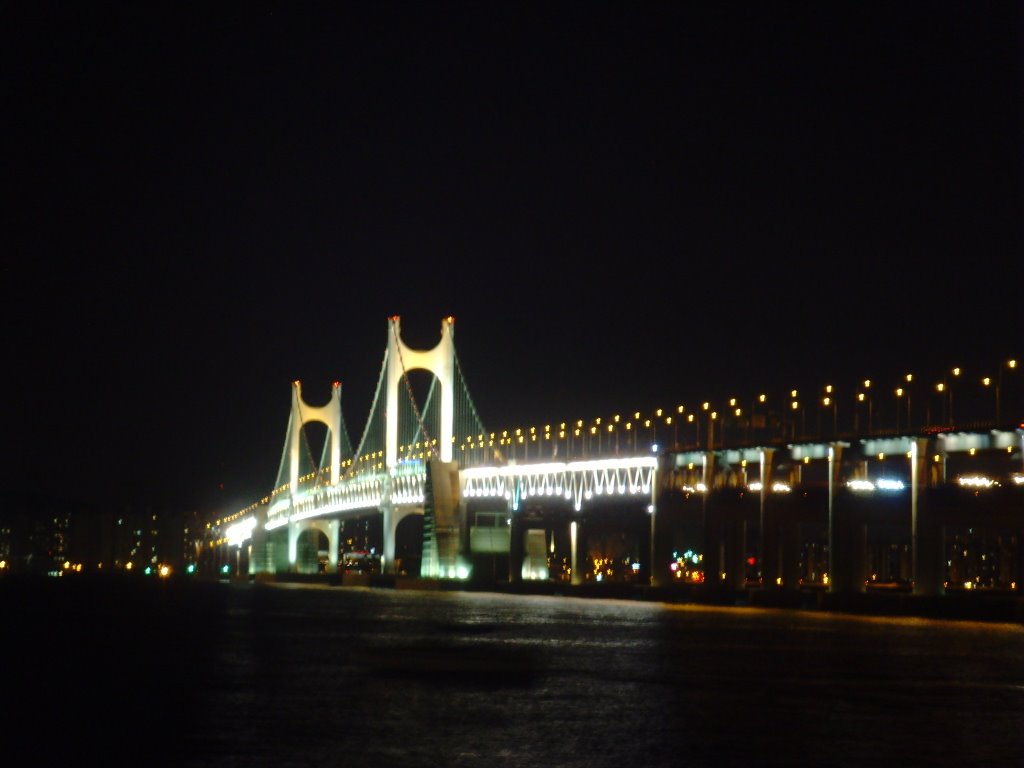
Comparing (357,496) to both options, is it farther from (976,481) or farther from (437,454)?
(976,481)

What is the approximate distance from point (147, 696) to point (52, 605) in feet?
179

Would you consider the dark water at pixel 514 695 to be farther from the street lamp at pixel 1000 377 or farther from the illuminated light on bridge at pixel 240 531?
the illuminated light on bridge at pixel 240 531

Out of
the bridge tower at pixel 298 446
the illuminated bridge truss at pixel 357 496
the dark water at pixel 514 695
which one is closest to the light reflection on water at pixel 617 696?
the dark water at pixel 514 695

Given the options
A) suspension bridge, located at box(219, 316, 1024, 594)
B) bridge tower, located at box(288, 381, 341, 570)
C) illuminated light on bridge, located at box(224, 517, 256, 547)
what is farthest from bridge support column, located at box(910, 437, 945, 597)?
illuminated light on bridge, located at box(224, 517, 256, 547)

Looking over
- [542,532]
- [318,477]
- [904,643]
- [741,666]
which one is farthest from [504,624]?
[318,477]

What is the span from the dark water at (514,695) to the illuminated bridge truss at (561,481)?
3790 centimetres

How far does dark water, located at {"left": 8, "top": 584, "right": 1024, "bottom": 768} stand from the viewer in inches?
825

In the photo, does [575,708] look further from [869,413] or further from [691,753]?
[869,413]

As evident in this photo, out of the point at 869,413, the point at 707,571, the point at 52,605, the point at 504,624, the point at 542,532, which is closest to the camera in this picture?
the point at 504,624

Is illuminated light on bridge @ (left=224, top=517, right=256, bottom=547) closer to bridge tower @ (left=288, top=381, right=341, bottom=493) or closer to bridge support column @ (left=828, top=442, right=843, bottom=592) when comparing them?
bridge tower @ (left=288, top=381, right=341, bottom=493)

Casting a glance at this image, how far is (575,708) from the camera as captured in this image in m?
26.5

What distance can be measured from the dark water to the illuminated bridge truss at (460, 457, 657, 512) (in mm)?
37898

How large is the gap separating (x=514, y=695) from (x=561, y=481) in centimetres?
8243

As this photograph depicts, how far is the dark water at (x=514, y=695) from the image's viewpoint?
825 inches
